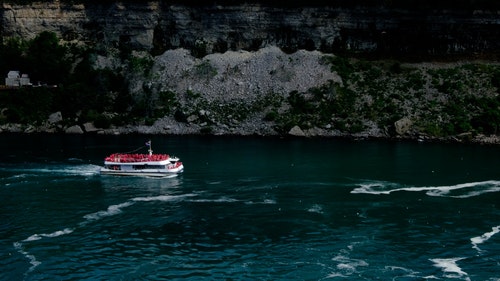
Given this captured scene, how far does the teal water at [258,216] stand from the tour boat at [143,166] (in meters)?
1.72

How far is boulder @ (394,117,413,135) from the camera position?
131 metres

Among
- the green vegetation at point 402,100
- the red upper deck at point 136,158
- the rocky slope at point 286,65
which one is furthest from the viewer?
the rocky slope at point 286,65

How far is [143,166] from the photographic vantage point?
328 feet

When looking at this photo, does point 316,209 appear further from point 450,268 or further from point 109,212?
point 109,212

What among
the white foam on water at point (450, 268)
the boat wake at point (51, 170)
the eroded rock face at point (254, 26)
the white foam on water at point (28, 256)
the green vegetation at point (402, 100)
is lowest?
the white foam on water at point (28, 256)

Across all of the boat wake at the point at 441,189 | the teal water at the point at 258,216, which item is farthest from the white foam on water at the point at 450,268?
the boat wake at the point at 441,189

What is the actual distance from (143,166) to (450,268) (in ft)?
180

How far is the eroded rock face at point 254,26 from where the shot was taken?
160m

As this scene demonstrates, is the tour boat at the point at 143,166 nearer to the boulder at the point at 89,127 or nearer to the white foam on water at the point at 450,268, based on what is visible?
the boulder at the point at 89,127

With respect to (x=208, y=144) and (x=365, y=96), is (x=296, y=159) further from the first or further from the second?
(x=365, y=96)

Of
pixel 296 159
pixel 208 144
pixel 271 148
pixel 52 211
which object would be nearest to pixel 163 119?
pixel 208 144

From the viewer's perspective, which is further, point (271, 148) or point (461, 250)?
point (271, 148)

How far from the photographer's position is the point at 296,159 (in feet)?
358

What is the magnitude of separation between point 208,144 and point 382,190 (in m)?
46.4
